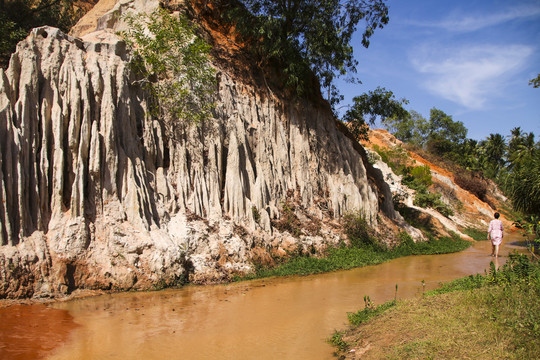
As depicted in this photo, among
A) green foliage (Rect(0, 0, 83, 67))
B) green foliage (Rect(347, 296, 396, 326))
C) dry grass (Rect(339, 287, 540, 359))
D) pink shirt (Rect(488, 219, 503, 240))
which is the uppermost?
green foliage (Rect(0, 0, 83, 67))

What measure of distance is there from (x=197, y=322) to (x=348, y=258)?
8.40m

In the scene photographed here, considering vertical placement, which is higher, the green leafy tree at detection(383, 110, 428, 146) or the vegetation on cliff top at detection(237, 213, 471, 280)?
the green leafy tree at detection(383, 110, 428, 146)

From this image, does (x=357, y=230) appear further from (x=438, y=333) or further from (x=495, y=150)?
(x=495, y=150)


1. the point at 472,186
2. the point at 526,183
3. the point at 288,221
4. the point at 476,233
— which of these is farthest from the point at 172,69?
the point at 472,186

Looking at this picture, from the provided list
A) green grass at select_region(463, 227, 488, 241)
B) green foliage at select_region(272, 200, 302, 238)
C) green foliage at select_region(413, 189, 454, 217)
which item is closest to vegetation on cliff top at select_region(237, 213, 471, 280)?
green foliage at select_region(272, 200, 302, 238)

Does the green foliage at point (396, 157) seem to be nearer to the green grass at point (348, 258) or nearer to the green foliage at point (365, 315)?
the green grass at point (348, 258)

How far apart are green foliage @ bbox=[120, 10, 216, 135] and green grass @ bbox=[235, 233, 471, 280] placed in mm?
5468

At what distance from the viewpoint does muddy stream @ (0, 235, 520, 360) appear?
6324 mm

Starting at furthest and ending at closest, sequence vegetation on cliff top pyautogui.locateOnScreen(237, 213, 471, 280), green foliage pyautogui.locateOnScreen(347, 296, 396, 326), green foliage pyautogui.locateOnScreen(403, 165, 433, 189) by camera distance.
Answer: green foliage pyautogui.locateOnScreen(403, 165, 433, 189)
vegetation on cliff top pyautogui.locateOnScreen(237, 213, 471, 280)
green foliage pyautogui.locateOnScreen(347, 296, 396, 326)

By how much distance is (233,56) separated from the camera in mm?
17422

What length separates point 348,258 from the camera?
15047 mm

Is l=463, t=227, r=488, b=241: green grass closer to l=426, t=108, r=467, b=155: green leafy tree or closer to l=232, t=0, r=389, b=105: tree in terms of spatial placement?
l=232, t=0, r=389, b=105: tree

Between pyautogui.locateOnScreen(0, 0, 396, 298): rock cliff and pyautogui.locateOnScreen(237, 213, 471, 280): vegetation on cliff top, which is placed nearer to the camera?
pyautogui.locateOnScreen(0, 0, 396, 298): rock cliff

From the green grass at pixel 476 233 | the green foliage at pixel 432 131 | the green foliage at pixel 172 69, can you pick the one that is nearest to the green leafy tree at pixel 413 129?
the green foliage at pixel 432 131
